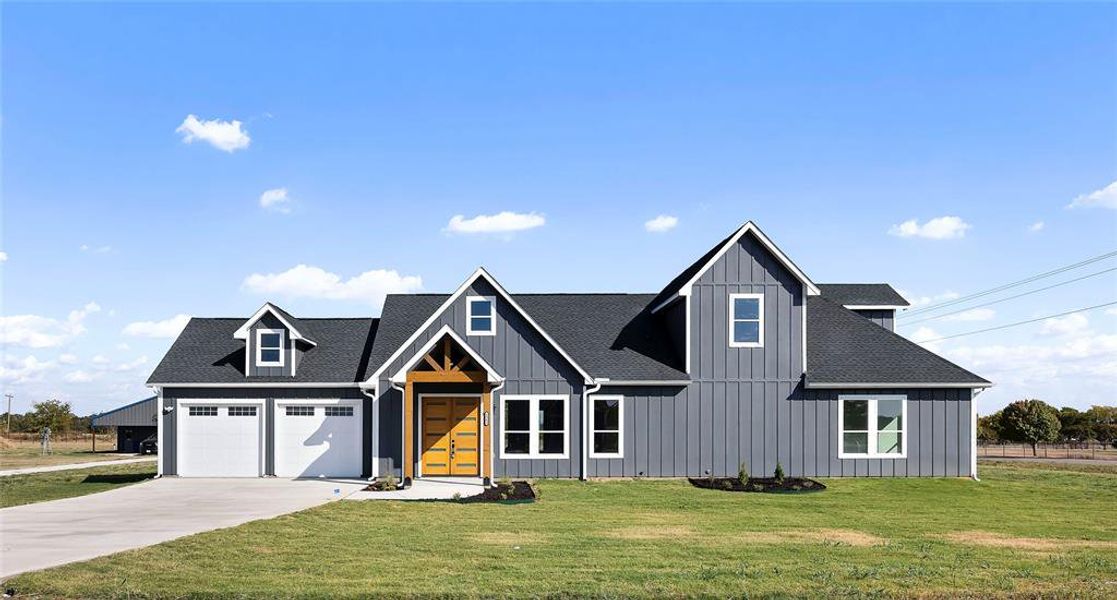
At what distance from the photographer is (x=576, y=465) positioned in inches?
976

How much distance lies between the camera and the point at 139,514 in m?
17.3

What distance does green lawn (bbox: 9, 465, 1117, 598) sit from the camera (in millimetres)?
10039

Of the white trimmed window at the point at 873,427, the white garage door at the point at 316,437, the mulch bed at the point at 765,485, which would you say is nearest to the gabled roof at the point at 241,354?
the white garage door at the point at 316,437

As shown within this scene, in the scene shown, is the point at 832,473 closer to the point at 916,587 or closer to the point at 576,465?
the point at 576,465

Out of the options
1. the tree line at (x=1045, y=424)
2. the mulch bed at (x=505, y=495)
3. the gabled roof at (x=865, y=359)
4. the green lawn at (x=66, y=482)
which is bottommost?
the tree line at (x=1045, y=424)

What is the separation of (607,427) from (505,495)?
5.82 meters

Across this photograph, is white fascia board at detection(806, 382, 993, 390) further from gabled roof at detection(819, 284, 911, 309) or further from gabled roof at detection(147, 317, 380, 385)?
gabled roof at detection(147, 317, 380, 385)

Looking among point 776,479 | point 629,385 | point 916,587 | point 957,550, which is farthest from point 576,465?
point 916,587

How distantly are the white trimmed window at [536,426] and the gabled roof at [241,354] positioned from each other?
4817 millimetres

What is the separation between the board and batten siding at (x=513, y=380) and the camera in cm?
2481

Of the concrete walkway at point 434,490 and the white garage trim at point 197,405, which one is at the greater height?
the white garage trim at point 197,405

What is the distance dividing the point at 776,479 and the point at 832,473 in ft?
8.16

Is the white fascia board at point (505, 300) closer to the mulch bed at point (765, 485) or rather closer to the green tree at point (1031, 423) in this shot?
the mulch bed at point (765, 485)

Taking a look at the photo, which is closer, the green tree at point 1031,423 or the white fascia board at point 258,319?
the white fascia board at point 258,319
